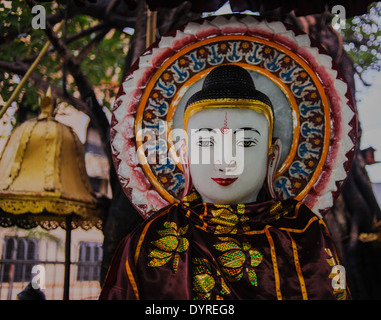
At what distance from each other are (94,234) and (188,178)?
25.7ft

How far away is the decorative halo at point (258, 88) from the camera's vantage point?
6.48 ft

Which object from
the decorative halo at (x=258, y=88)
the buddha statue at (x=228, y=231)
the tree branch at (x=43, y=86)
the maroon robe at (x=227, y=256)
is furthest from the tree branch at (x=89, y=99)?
the maroon robe at (x=227, y=256)

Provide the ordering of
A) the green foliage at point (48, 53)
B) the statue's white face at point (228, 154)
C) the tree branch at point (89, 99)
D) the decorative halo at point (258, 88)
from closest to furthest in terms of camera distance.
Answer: the statue's white face at point (228, 154) → the decorative halo at point (258, 88) → the tree branch at point (89, 99) → the green foliage at point (48, 53)

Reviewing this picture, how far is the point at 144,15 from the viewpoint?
2840mm

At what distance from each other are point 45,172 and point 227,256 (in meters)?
1.41

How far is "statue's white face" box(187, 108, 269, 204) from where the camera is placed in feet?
5.43

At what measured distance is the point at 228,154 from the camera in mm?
1645

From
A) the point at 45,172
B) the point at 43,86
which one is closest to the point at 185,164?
the point at 45,172

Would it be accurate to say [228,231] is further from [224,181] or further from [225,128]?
[225,128]

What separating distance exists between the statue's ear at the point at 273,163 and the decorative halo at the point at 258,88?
11cm

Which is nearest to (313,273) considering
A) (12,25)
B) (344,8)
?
(344,8)

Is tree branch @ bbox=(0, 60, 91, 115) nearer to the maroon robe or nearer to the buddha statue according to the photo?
the buddha statue

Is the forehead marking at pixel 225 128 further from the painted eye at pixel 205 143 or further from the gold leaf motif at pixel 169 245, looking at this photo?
the gold leaf motif at pixel 169 245

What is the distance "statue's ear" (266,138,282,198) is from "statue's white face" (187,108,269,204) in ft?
0.36
